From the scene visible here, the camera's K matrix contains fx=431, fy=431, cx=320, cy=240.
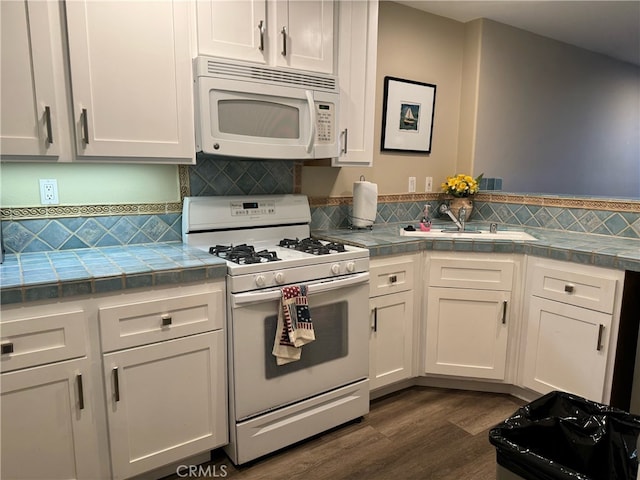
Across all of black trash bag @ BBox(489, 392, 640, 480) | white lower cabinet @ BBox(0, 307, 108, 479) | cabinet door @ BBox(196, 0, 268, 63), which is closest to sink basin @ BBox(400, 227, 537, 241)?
black trash bag @ BBox(489, 392, 640, 480)

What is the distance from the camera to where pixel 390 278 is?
2.32 metres

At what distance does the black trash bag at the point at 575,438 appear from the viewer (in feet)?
4.21

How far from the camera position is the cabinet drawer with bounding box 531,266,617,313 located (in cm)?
198

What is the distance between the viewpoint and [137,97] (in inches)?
70.0

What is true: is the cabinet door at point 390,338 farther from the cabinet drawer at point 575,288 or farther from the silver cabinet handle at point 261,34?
the silver cabinet handle at point 261,34

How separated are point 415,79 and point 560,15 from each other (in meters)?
1.12

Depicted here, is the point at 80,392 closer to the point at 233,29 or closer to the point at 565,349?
the point at 233,29

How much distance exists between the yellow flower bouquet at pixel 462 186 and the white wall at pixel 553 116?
0.69 ft

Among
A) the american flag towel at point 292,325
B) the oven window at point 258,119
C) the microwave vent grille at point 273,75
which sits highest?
the microwave vent grille at point 273,75

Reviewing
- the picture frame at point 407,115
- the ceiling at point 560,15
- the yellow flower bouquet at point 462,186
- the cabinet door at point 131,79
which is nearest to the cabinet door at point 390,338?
the yellow flower bouquet at point 462,186

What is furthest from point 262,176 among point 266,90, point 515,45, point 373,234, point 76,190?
point 515,45

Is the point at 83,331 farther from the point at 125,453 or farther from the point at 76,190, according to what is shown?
the point at 76,190

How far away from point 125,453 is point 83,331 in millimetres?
523

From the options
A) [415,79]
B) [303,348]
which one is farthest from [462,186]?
[303,348]
